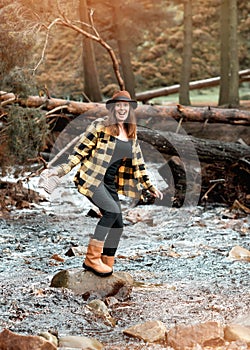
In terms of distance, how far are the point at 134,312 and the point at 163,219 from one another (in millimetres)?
4702

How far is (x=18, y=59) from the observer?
1173cm

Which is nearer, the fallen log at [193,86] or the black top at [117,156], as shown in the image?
the black top at [117,156]

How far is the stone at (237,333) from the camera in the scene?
4555 millimetres

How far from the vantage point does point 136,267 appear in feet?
23.0

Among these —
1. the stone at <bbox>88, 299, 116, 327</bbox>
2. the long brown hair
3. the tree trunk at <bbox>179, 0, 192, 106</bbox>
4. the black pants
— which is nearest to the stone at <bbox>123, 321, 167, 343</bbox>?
the stone at <bbox>88, 299, 116, 327</bbox>

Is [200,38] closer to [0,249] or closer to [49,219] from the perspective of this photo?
[49,219]

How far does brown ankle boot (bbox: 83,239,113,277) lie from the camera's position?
18.3ft

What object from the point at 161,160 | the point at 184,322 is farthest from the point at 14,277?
the point at 161,160

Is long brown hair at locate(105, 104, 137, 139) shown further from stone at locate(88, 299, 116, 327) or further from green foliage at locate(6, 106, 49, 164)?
green foliage at locate(6, 106, 49, 164)

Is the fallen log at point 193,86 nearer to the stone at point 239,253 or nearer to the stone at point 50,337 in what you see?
the stone at point 239,253

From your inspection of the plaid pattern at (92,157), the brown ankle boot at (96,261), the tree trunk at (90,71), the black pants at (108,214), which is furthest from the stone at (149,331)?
the tree trunk at (90,71)

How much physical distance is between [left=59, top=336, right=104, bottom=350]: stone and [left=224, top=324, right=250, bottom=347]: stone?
1.01 metres

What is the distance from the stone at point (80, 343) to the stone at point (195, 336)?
57cm

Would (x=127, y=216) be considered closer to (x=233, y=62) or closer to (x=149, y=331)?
(x=149, y=331)
